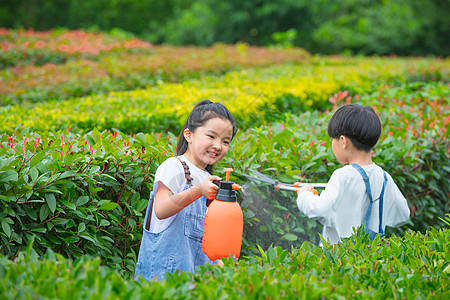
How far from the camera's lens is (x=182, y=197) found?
6.75 ft

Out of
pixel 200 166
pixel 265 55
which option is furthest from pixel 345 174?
pixel 265 55

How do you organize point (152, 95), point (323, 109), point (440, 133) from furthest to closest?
point (323, 109)
point (152, 95)
point (440, 133)

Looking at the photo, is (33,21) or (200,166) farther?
(33,21)

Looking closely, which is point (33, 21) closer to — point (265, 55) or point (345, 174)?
point (265, 55)

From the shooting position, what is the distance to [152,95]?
19.1ft

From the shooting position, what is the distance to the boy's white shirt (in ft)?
7.82

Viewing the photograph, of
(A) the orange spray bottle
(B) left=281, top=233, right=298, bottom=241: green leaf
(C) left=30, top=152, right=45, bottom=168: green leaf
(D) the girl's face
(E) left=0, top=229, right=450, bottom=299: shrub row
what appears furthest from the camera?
(B) left=281, top=233, right=298, bottom=241: green leaf

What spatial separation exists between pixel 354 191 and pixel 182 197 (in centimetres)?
96

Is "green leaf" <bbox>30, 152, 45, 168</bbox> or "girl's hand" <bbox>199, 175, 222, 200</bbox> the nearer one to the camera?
"girl's hand" <bbox>199, 175, 222, 200</bbox>

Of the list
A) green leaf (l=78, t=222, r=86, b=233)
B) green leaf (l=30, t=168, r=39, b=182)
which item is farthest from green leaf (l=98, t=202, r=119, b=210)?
green leaf (l=30, t=168, r=39, b=182)

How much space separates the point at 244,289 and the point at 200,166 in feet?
2.81

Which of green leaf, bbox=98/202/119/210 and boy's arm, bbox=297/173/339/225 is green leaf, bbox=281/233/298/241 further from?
green leaf, bbox=98/202/119/210

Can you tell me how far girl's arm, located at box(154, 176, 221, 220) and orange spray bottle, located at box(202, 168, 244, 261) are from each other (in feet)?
0.14

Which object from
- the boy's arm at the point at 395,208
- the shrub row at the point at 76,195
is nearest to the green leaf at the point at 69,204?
the shrub row at the point at 76,195
